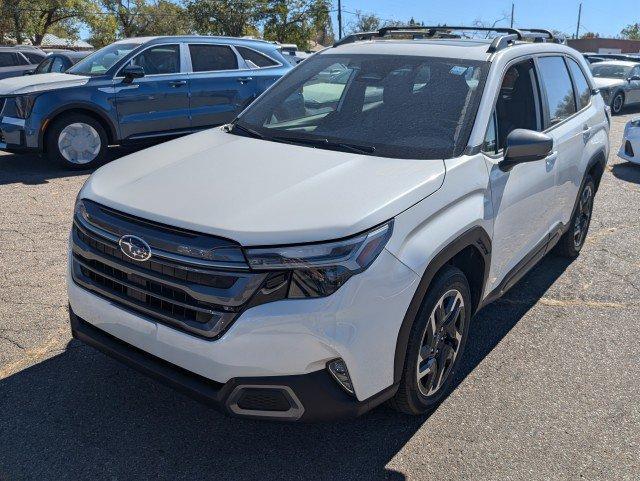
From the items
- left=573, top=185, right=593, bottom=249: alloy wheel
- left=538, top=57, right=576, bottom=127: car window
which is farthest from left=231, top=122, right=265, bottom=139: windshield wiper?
left=573, top=185, right=593, bottom=249: alloy wheel

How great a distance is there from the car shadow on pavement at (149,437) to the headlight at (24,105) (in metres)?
5.39

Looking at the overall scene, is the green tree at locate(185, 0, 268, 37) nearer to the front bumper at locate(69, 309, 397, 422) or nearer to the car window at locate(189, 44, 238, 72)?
the car window at locate(189, 44, 238, 72)

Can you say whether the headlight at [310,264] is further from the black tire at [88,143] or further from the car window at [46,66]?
the car window at [46,66]

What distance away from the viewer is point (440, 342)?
312 cm

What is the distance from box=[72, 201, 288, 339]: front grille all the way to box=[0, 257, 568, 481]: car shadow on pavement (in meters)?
0.70

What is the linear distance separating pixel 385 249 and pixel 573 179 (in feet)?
9.05

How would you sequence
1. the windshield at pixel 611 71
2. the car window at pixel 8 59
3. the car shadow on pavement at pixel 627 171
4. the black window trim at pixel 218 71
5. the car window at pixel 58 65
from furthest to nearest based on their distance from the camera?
the windshield at pixel 611 71 < the car window at pixel 8 59 < the car window at pixel 58 65 < the black window trim at pixel 218 71 < the car shadow on pavement at pixel 627 171

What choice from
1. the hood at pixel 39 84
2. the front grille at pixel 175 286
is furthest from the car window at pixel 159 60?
the front grille at pixel 175 286

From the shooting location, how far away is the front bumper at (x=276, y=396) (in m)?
2.43

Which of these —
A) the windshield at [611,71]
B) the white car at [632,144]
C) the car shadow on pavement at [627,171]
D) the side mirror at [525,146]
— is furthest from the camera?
the windshield at [611,71]

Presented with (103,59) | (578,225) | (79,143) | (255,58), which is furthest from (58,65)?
(578,225)

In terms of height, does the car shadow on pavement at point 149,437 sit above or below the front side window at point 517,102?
below

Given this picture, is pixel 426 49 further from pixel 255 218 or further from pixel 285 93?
pixel 255 218

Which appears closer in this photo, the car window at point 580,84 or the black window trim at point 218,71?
the car window at point 580,84
